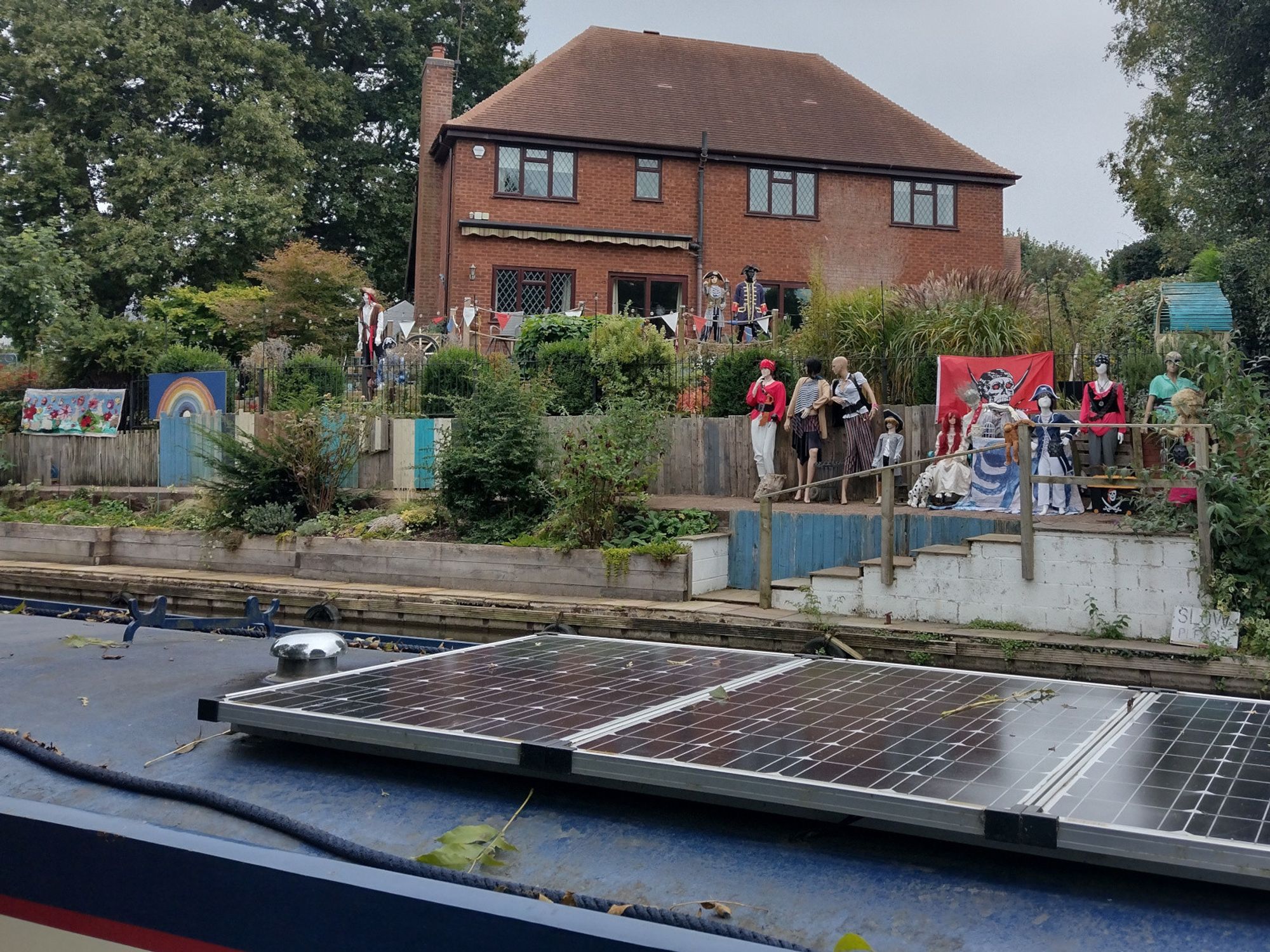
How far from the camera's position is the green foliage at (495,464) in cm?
1295

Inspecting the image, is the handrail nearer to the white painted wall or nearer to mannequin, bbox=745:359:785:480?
the white painted wall

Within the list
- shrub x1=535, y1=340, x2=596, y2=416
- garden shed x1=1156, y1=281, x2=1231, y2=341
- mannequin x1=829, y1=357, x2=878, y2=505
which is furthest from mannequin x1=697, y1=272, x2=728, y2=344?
garden shed x1=1156, y1=281, x2=1231, y2=341

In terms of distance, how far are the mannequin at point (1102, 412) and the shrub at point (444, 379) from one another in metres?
8.05

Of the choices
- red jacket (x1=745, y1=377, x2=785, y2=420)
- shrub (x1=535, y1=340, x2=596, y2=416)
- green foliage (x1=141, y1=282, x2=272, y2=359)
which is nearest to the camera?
red jacket (x1=745, y1=377, x2=785, y2=420)

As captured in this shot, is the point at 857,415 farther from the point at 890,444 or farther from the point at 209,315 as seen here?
the point at 209,315

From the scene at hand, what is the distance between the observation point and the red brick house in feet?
83.4

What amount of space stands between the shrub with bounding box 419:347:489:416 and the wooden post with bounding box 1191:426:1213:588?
967 centimetres

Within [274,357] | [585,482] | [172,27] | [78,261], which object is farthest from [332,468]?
[172,27]

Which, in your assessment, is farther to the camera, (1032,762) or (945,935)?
(1032,762)

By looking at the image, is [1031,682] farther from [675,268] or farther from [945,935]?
[675,268]

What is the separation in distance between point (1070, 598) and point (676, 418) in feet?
A: 20.6

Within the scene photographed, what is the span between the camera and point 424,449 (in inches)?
611

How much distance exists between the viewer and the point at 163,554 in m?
14.5

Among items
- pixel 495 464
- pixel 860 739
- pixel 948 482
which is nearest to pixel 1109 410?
pixel 948 482
